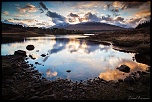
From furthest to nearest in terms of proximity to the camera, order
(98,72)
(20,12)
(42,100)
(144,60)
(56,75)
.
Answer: (144,60) < (98,72) < (56,75) < (20,12) < (42,100)

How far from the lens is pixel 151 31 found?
687cm

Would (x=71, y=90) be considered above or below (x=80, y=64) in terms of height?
above

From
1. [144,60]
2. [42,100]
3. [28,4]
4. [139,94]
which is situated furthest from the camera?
[144,60]

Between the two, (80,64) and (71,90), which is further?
(80,64)

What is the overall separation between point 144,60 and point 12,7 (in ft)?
41.7

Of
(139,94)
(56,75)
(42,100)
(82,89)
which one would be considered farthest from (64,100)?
(56,75)

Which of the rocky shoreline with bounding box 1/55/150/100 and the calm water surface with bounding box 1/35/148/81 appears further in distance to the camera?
the calm water surface with bounding box 1/35/148/81

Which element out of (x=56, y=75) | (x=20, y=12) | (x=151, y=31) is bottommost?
(x=56, y=75)

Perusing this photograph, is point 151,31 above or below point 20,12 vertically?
below

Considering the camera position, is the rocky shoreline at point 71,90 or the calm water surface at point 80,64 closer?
the rocky shoreline at point 71,90

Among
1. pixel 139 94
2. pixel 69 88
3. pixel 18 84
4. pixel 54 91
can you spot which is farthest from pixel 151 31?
pixel 18 84

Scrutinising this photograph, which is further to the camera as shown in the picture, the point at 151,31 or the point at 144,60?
the point at 144,60

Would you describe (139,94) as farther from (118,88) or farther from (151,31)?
(151,31)

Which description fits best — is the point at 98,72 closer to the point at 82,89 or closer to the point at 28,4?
the point at 82,89
